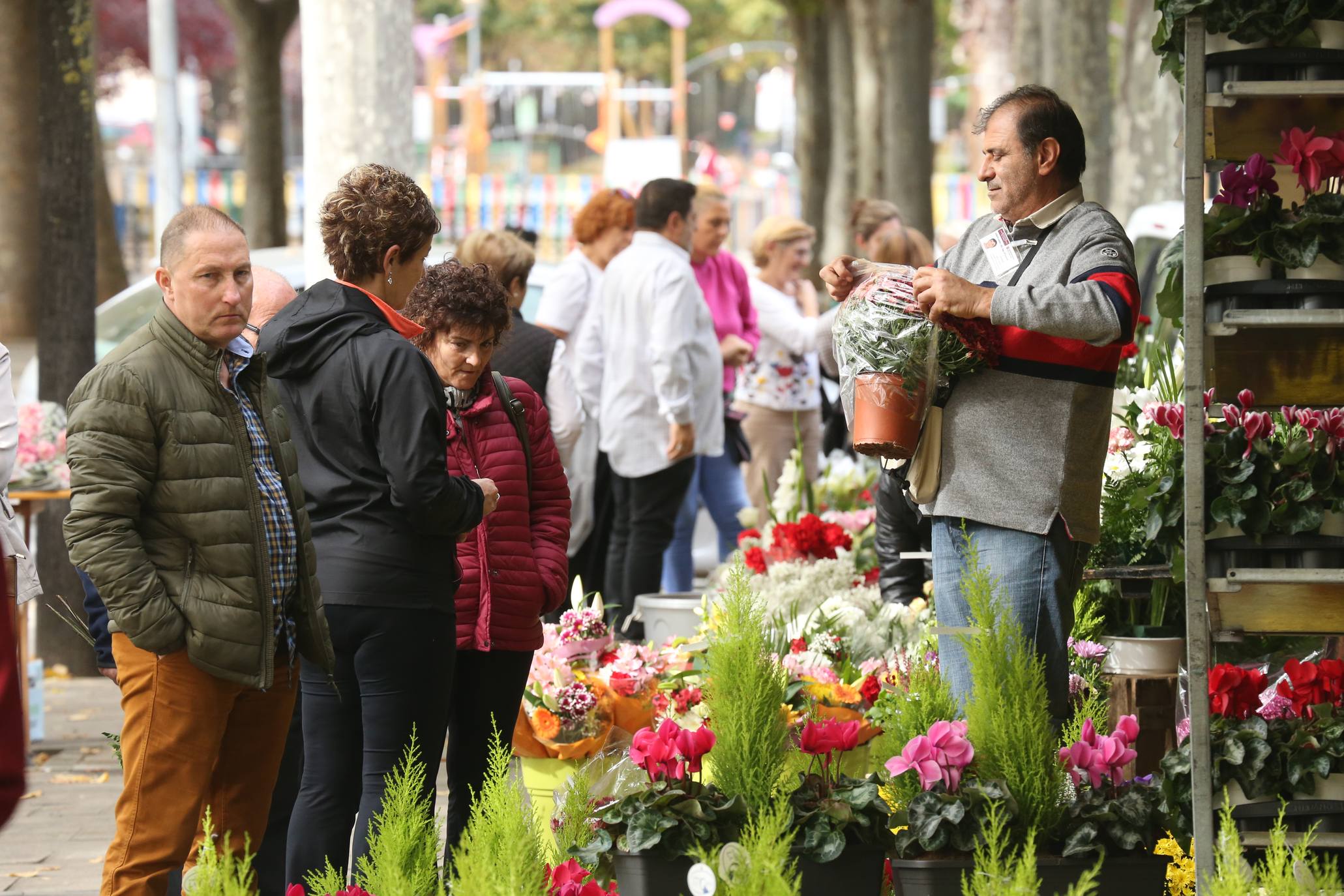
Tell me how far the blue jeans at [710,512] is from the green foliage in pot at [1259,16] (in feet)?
16.4

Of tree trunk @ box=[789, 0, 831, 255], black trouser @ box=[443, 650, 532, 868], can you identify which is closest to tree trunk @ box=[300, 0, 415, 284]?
black trouser @ box=[443, 650, 532, 868]

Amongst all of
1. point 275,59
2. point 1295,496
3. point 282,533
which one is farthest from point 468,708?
point 275,59

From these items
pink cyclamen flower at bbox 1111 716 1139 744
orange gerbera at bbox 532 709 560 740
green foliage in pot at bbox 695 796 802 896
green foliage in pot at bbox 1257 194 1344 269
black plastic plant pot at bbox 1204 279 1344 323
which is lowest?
orange gerbera at bbox 532 709 560 740

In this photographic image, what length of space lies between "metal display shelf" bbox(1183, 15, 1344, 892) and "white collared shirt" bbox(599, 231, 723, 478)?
12.8 ft

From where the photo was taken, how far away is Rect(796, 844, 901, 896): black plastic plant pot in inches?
138

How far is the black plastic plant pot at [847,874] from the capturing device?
3506 millimetres

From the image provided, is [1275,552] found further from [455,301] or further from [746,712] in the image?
[455,301]

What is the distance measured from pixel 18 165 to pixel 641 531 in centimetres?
378

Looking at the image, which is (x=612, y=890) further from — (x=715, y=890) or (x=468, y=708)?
(x=468, y=708)

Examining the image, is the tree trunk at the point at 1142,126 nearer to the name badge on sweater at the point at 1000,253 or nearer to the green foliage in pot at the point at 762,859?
the name badge on sweater at the point at 1000,253

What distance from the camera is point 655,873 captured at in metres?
3.54

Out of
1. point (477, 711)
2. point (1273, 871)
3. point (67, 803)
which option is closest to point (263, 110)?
point (67, 803)

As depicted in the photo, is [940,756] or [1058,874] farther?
[940,756]

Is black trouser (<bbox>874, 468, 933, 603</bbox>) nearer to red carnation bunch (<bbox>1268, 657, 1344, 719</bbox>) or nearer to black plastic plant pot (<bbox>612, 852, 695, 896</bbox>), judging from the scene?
red carnation bunch (<bbox>1268, 657, 1344, 719</bbox>)
